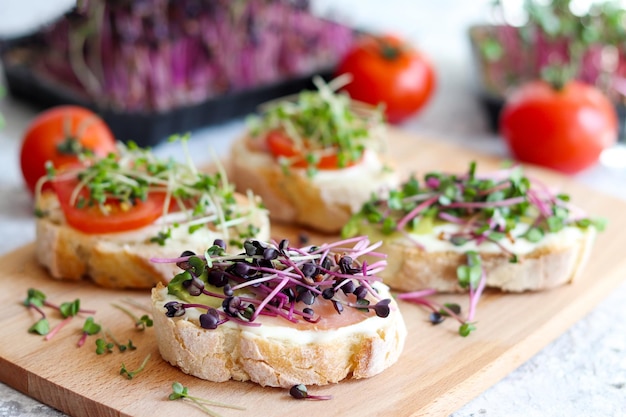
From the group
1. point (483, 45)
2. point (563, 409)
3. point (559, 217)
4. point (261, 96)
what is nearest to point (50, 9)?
point (261, 96)

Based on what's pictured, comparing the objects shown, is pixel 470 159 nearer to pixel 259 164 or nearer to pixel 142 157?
pixel 259 164

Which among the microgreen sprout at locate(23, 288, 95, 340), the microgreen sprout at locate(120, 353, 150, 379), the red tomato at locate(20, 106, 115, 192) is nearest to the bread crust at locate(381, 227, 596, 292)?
the microgreen sprout at locate(120, 353, 150, 379)

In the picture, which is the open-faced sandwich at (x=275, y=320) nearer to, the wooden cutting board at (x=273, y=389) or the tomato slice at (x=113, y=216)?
the wooden cutting board at (x=273, y=389)

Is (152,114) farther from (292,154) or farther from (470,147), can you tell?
(470,147)

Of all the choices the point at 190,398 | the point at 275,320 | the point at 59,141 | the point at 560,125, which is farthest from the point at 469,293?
the point at 59,141

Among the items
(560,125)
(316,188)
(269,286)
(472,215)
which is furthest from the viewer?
(560,125)
